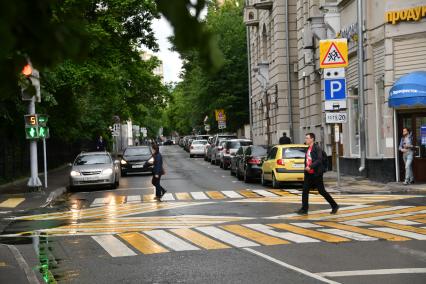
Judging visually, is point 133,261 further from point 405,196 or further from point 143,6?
point 143,6

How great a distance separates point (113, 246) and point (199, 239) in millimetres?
1371

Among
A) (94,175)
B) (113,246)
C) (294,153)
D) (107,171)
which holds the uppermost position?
(294,153)

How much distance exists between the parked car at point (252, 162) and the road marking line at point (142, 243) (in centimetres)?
1366

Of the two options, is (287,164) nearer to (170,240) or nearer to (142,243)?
(170,240)

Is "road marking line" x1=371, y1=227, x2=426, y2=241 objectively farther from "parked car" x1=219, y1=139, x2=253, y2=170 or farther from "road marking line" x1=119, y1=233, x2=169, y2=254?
"parked car" x1=219, y1=139, x2=253, y2=170

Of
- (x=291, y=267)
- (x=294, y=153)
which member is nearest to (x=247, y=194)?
(x=294, y=153)

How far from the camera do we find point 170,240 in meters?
10.7

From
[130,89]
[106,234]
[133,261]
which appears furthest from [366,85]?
[130,89]

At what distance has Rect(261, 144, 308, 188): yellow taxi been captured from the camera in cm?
2147

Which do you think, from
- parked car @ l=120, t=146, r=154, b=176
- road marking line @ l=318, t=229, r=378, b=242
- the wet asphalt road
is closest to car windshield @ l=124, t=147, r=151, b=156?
parked car @ l=120, t=146, r=154, b=176

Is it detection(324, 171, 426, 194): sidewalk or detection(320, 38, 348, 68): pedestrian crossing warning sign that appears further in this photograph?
detection(320, 38, 348, 68): pedestrian crossing warning sign

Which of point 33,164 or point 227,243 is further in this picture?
point 33,164

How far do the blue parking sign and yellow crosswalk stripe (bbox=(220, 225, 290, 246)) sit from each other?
32.1 ft

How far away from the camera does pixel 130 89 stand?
135 feet
